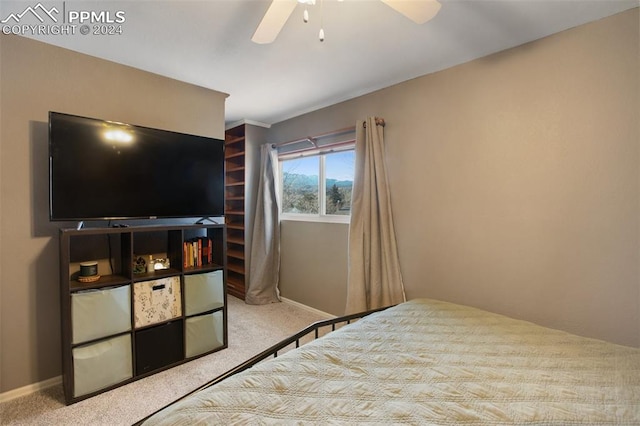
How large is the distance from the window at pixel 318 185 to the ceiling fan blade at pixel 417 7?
172 centimetres

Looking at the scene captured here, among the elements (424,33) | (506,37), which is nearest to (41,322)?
(424,33)

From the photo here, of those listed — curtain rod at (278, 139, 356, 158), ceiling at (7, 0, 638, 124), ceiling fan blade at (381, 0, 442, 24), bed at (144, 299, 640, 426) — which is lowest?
bed at (144, 299, 640, 426)

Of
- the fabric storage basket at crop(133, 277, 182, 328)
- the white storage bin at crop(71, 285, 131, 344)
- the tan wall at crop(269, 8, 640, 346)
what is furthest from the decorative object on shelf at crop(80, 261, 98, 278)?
the tan wall at crop(269, 8, 640, 346)

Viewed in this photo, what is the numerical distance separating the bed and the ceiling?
179cm

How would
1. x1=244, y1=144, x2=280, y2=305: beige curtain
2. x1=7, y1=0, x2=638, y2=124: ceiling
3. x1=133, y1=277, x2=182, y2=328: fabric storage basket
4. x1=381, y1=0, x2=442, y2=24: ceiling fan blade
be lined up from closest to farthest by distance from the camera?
1. x1=381, y1=0, x2=442, y2=24: ceiling fan blade
2. x1=7, y1=0, x2=638, y2=124: ceiling
3. x1=133, y1=277, x2=182, y2=328: fabric storage basket
4. x1=244, y1=144, x2=280, y2=305: beige curtain

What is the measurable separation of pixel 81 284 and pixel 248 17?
77.6 inches

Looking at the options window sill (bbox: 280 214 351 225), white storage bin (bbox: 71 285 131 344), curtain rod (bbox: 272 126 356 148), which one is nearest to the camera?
white storage bin (bbox: 71 285 131 344)

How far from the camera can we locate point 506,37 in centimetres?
192

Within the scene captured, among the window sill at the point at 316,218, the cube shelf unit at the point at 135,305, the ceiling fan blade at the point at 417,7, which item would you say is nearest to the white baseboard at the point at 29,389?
the cube shelf unit at the point at 135,305

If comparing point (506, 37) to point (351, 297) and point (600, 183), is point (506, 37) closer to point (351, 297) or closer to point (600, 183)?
point (600, 183)

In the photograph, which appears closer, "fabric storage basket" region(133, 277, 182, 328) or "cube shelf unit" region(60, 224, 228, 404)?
"cube shelf unit" region(60, 224, 228, 404)

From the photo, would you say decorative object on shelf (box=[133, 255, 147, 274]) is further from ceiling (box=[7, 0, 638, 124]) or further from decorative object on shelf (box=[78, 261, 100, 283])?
ceiling (box=[7, 0, 638, 124])

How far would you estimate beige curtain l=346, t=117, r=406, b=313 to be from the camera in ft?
8.57

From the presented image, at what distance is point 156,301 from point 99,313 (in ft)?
1.15
